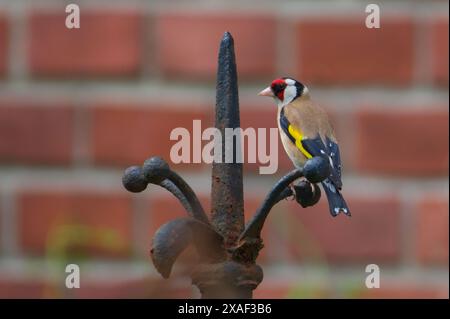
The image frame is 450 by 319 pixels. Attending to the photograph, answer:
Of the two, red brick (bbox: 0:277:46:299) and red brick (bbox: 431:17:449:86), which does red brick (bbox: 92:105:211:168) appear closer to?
red brick (bbox: 0:277:46:299)

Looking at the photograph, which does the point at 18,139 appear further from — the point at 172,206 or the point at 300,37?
the point at 300,37

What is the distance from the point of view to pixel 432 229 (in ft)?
3.86

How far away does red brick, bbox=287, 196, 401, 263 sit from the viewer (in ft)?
3.86

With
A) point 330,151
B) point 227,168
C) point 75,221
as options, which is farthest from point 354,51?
point 227,168

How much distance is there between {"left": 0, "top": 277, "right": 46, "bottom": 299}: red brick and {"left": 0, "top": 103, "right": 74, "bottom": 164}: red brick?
0.41ft

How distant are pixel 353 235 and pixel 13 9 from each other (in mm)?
437

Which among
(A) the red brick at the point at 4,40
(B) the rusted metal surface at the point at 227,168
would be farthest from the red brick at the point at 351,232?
(B) the rusted metal surface at the point at 227,168

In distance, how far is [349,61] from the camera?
121 centimetres

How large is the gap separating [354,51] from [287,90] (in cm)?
14

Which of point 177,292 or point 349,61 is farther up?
point 349,61

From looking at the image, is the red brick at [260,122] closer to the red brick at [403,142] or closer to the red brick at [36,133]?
the red brick at [403,142]

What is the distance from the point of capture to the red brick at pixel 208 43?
1.19 m
